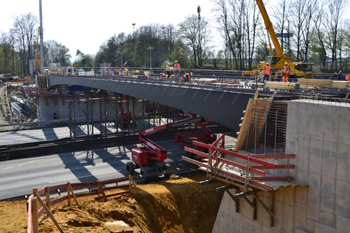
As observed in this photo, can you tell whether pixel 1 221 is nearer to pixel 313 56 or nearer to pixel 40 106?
pixel 40 106

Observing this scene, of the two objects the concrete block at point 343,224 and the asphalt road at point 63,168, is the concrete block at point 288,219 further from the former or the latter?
the asphalt road at point 63,168

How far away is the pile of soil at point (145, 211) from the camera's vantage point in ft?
45.3

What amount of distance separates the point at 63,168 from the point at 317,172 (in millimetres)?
20947

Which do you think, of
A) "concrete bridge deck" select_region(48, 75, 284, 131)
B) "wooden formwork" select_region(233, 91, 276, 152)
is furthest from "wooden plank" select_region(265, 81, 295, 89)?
"wooden formwork" select_region(233, 91, 276, 152)

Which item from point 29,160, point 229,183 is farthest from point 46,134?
point 229,183

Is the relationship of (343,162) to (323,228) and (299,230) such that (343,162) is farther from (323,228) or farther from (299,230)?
(299,230)

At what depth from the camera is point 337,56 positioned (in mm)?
51312

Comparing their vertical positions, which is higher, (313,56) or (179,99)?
(313,56)

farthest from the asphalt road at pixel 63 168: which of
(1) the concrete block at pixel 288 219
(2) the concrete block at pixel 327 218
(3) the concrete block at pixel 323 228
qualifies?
(2) the concrete block at pixel 327 218

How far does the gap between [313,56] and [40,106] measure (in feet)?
158

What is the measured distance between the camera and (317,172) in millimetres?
10039

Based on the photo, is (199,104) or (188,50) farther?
(188,50)

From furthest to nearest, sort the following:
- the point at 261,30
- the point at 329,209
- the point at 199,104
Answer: the point at 261,30 < the point at 199,104 < the point at 329,209

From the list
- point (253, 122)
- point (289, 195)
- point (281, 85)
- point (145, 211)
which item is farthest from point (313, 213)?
point (145, 211)
